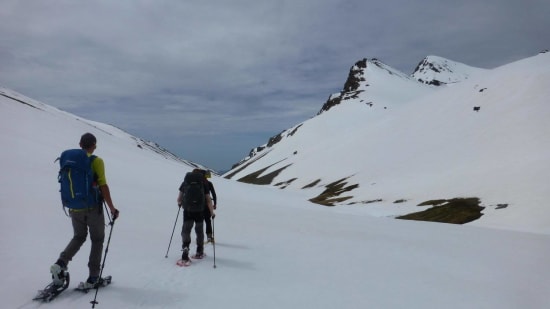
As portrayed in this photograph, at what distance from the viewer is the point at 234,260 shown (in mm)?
12586

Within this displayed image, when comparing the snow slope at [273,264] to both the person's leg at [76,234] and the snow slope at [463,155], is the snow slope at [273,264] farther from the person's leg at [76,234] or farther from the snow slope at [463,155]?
Result: the snow slope at [463,155]

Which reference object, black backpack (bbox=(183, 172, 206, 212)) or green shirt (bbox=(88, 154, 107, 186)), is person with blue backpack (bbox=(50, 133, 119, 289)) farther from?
black backpack (bbox=(183, 172, 206, 212))

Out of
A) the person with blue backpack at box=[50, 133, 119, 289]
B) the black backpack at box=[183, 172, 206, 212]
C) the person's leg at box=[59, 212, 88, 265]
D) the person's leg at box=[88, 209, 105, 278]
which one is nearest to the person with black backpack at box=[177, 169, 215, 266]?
the black backpack at box=[183, 172, 206, 212]

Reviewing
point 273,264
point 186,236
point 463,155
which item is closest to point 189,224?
point 186,236

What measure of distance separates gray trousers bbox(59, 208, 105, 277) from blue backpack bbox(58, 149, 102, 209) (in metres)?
0.25

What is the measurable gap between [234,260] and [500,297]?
26.7 feet

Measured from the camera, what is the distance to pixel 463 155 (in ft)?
223

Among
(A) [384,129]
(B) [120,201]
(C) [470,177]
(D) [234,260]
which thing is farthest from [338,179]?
(D) [234,260]

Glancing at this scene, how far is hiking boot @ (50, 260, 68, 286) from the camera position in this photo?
307 inches

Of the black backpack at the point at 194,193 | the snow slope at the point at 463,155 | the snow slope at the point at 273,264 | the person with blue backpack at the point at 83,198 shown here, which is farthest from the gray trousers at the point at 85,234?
the snow slope at the point at 463,155

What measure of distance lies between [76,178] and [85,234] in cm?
138

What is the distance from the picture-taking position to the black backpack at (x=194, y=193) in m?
11.6

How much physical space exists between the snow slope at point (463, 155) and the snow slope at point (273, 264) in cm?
2015

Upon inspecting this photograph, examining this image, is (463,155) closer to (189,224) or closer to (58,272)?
(189,224)
